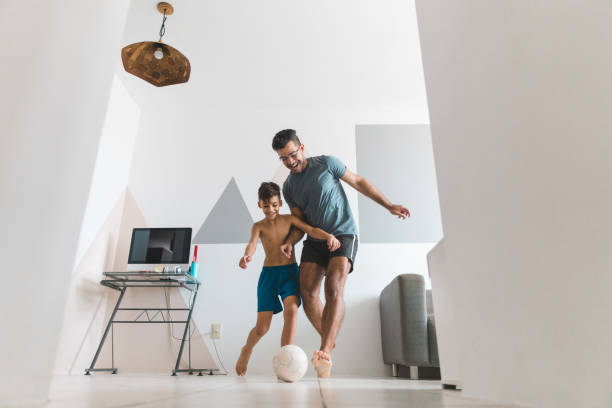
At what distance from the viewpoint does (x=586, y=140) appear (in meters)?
0.47

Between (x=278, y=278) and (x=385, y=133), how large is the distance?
2.11 metres

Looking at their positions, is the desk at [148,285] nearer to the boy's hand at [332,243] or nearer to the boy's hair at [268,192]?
the boy's hair at [268,192]

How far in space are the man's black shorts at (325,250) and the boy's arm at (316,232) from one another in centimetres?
6

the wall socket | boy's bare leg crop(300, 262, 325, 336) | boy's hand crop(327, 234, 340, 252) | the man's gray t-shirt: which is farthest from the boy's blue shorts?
the wall socket

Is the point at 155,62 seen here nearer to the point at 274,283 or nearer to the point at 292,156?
the point at 292,156

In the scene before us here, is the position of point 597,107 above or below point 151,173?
below

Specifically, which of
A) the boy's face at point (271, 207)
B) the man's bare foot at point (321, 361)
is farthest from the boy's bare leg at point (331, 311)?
the boy's face at point (271, 207)

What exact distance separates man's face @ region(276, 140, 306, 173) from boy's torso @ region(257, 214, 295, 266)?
28cm

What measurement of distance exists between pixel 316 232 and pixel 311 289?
28 cm

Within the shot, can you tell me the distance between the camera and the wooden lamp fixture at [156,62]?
2355 mm

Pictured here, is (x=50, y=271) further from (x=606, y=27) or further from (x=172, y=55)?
(x=172, y=55)

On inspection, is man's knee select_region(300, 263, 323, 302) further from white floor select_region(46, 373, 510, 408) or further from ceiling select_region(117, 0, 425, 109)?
ceiling select_region(117, 0, 425, 109)

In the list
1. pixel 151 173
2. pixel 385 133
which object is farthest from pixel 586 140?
pixel 151 173

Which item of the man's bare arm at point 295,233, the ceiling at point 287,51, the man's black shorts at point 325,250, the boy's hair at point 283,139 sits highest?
the ceiling at point 287,51
